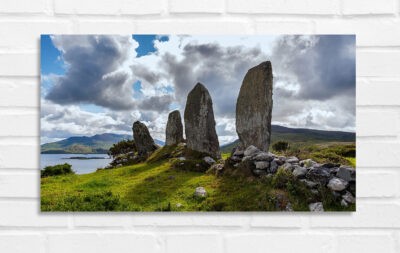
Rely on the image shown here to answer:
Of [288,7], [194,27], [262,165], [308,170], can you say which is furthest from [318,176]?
[194,27]

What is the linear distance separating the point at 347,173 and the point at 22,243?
1.81 meters

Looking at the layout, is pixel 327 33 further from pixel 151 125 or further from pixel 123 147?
pixel 123 147

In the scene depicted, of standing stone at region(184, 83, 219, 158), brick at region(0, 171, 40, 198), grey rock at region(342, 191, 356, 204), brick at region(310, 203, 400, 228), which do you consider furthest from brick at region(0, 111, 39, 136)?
grey rock at region(342, 191, 356, 204)

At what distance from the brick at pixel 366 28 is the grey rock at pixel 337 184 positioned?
2.48 feet

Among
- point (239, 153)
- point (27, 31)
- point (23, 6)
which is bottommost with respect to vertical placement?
point (239, 153)

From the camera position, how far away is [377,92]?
2.33 metres

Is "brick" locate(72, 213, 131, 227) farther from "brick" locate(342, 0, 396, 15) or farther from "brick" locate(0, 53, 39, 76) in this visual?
"brick" locate(342, 0, 396, 15)

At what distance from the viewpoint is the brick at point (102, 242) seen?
2322 mm

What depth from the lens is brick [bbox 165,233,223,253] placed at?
2.32m

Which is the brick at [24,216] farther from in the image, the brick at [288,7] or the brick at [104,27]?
the brick at [288,7]

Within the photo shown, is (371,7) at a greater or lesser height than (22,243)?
greater

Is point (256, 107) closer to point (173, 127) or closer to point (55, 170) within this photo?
point (173, 127)

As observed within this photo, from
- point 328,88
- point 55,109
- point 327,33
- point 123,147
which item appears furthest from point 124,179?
point 327,33

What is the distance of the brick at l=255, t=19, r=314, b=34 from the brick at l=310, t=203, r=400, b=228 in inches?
38.8
